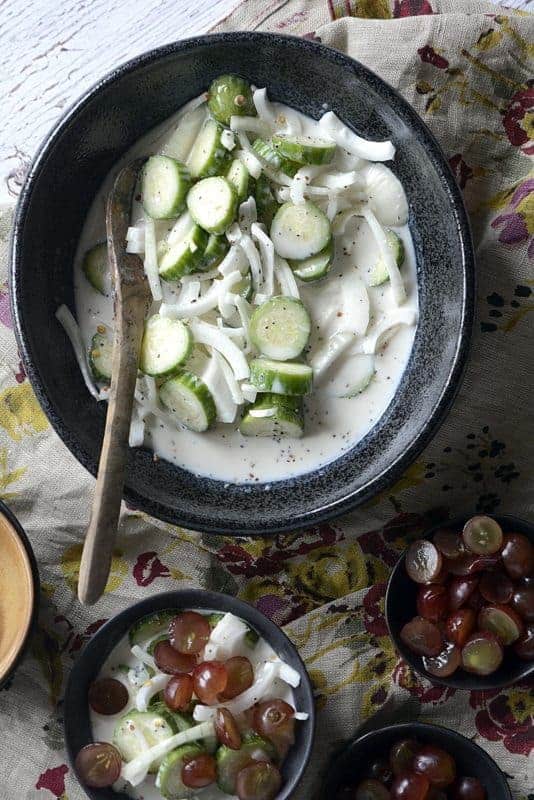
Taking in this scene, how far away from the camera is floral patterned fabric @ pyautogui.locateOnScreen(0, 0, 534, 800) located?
2066mm

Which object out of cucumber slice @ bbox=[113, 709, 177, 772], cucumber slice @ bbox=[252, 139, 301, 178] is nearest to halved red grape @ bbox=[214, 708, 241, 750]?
cucumber slice @ bbox=[113, 709, 177, 772]

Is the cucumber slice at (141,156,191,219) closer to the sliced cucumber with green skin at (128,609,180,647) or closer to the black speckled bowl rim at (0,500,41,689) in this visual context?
the black speckled bowl rim at (0,500,41,689)

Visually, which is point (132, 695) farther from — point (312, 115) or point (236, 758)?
point (312, 115)

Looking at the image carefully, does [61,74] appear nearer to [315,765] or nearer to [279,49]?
[279,49]

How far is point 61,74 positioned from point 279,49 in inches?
24.6

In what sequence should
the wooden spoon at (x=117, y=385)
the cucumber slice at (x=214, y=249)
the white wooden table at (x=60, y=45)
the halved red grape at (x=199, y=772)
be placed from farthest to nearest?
the white wooden table at (x=60, y=45)
the halved red grape at (x=199, y=772)
the cucumber slice at (x=214, y=249)
the wooden spoon at (x=117, y=385)

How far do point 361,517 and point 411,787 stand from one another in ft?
1.91

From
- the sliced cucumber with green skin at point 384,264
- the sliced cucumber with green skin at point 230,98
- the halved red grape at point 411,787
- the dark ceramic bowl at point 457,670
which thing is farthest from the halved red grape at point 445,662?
the sliced cucumber with green skin at point 230,98

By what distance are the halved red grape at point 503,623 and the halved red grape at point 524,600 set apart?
2 centimetres

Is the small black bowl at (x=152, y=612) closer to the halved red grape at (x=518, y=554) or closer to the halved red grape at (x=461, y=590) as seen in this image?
the halved red grape at (x=461, y=590)

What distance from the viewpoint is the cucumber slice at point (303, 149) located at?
190cm

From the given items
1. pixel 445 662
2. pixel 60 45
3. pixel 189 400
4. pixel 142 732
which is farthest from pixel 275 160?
pixel 142 732

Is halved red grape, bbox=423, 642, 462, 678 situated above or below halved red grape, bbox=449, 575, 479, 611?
below

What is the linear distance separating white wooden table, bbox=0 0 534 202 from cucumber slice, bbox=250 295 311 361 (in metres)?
0.77
